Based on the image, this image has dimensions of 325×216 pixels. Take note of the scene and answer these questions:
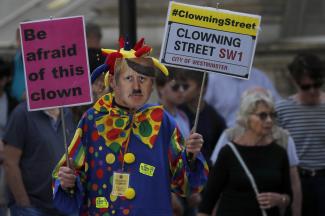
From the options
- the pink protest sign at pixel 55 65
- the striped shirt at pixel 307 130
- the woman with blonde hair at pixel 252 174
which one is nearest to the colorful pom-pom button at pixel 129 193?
the pink protest sign at pixel 55 65

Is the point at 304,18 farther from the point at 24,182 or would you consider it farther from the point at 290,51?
the point at 24,182

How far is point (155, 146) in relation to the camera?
225 inches

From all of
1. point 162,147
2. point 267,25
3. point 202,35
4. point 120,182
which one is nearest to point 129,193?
point 120,182

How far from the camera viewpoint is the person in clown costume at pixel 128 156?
567 centimetres

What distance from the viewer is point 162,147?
5.76 metres

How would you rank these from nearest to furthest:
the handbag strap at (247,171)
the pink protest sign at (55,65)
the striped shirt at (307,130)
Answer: the pink protest sign at (55,65) < the handbag strap at (247,171) < the striped shirt at (307,130)

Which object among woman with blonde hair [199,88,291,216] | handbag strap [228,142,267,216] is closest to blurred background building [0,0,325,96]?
woman with blonde hair [199,88,291,216]

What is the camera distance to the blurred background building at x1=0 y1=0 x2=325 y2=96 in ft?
39.6

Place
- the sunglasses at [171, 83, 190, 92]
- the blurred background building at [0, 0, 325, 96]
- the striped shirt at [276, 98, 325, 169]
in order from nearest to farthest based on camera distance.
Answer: the striped shirt at [276, 98, 325, 169]
the sunglasses at [171, 83, 190, 92]
the blurred background building at [0, 0, 325, 96]

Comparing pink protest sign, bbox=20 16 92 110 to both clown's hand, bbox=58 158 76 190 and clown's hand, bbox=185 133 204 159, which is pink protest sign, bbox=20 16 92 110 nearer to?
clown's hand, bbox=58 158 76 190

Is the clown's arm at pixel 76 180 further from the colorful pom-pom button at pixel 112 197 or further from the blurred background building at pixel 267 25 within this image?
the blurred background building at pixel 267 25

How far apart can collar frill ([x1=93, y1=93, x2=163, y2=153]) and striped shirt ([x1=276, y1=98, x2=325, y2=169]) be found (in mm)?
2724

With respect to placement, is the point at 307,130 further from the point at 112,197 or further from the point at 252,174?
the point at 112,197

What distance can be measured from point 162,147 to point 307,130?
2798 millimetres
